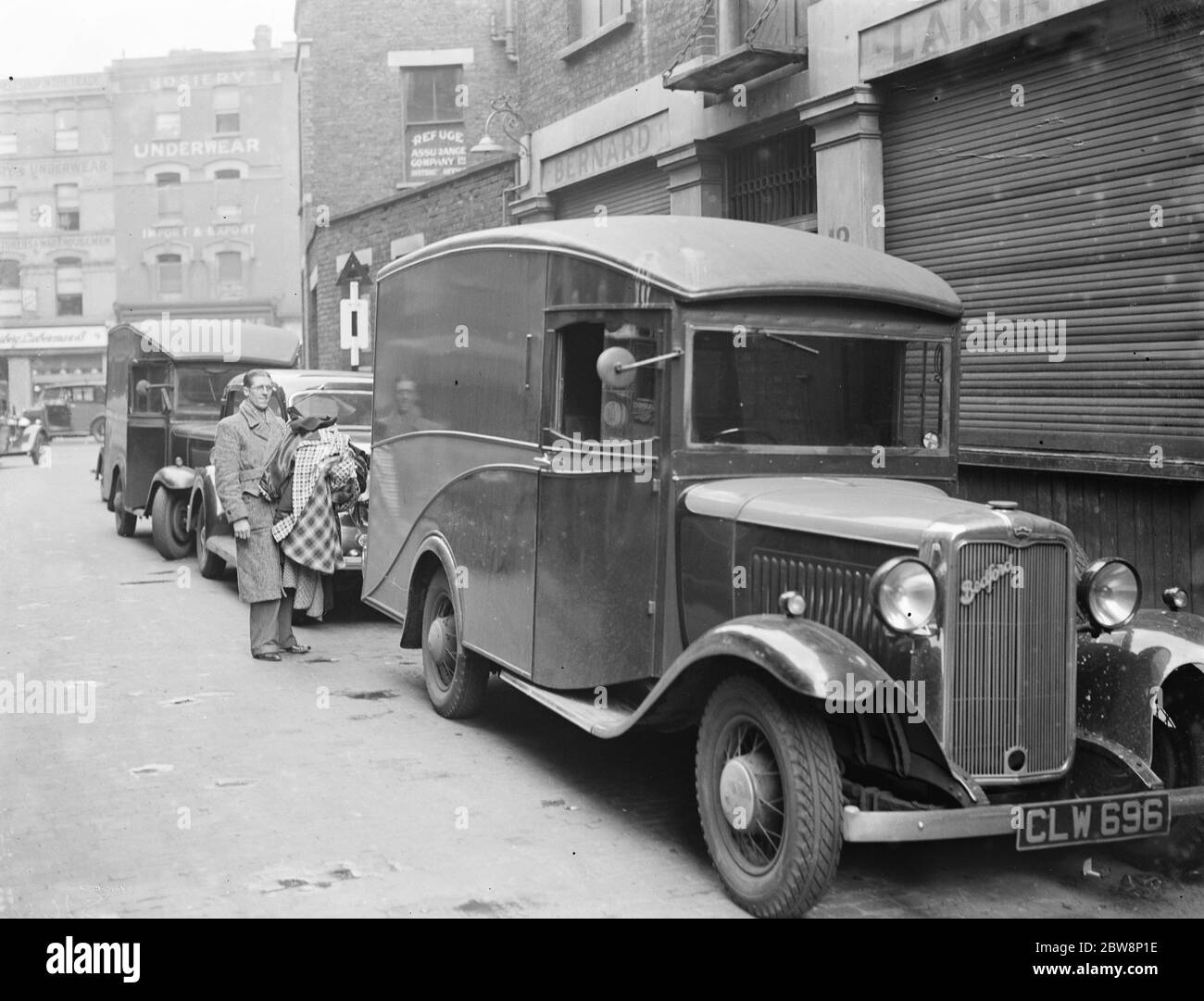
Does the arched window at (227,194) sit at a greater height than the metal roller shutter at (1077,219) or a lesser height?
greater

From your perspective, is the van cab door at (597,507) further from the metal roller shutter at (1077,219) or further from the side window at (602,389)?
the metal roller shutter at (1077,219)

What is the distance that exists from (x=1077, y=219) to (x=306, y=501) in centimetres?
540

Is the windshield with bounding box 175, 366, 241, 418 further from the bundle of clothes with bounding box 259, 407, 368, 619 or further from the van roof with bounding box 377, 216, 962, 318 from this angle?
the van roof with bounding box 377, 216, 962, 318

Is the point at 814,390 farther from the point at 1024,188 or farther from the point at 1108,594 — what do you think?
the point at 1024,188

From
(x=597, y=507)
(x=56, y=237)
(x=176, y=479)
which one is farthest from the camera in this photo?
(x=56, y=237)

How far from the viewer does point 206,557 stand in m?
13.0

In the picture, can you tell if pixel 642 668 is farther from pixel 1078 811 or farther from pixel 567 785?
pixel 1078 811

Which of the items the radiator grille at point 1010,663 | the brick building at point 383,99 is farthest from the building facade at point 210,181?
the radiator grille at point 1010,663

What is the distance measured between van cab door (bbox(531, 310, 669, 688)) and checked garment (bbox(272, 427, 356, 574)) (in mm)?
3224

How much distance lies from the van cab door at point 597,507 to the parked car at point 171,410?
8.65 metres

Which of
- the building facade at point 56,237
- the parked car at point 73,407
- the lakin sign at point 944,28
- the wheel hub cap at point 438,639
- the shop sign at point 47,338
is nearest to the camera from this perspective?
the wheel hub cap at point 438,639

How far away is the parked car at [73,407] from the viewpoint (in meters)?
51.2

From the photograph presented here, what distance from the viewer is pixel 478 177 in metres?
18.8

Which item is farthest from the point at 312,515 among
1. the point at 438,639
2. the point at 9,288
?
the point at 9,288
